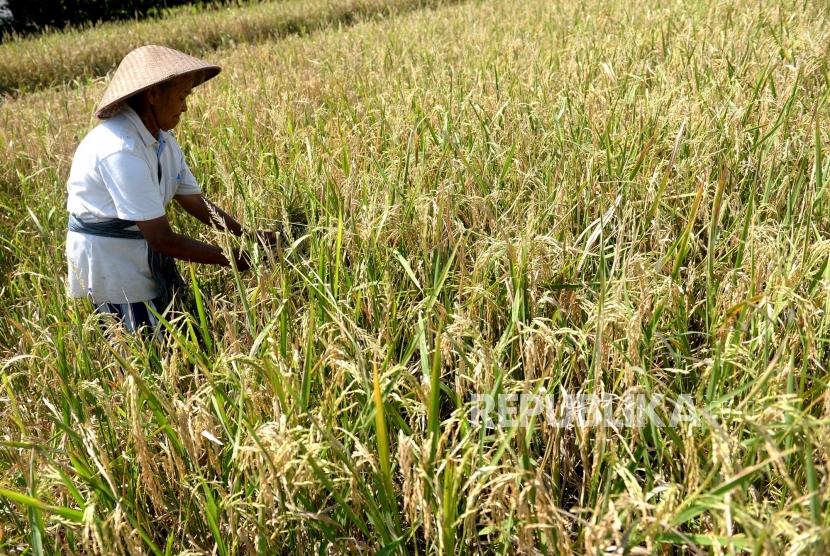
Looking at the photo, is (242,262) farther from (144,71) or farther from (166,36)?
(166,36)

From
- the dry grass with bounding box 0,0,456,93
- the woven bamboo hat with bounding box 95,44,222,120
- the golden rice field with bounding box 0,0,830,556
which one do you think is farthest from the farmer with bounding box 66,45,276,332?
the dry grass with bounding box 0,0,456,93

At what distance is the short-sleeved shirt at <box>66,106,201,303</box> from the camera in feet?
6.16

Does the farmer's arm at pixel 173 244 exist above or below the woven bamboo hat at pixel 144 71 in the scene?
below

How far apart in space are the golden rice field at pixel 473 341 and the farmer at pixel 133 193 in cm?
13

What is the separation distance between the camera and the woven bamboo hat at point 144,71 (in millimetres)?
1885

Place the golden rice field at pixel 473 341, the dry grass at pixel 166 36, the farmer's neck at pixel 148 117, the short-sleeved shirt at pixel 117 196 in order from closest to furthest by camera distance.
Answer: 1. the golden rice field at pixel 473 341
2. the short-sleeved shirt at pixel 117 196
3. the farmer's neck at pixel 148 117
4. the dry grass at pixel 166 36

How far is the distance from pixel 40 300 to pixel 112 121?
1.94 ft

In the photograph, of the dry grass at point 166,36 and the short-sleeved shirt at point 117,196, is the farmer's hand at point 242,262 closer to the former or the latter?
the short-sleeved shirt at point 117,196

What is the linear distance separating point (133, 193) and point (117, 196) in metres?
0.05

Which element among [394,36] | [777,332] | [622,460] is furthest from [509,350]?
[394,36]

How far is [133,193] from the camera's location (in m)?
1.88

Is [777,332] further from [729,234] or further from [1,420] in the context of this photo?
[1,420]

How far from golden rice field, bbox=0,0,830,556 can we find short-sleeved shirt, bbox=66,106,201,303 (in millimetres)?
123

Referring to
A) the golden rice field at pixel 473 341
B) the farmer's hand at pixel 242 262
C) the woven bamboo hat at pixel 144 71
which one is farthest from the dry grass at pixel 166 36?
the farmer's hand at pixel 242 262
